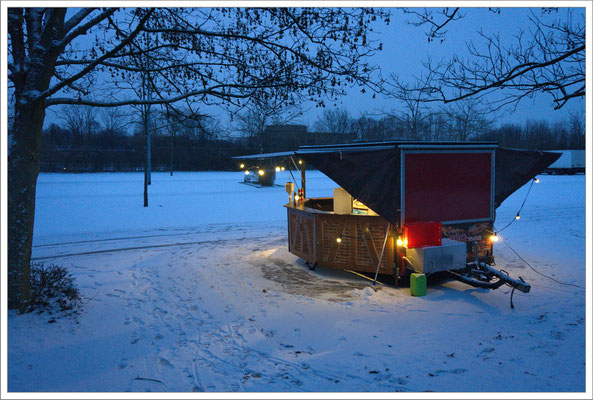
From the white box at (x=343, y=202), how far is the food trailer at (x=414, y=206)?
0.02 meters

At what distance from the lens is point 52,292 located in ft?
20.2

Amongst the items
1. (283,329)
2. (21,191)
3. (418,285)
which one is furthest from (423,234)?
(21,191)

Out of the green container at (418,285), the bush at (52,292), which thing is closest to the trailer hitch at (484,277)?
the green container at (418,285)

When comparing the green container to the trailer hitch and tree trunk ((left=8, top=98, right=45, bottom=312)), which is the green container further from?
tree trunk ((left=8, top=98, right=45, bottom=312))

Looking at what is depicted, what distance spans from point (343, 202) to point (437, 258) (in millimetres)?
2269

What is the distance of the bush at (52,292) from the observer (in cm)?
583

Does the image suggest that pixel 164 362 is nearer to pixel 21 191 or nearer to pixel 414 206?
pixel 21 191

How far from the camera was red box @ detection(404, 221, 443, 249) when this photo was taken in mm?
7359

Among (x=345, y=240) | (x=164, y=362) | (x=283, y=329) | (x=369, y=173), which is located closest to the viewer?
(x=164, y=362)

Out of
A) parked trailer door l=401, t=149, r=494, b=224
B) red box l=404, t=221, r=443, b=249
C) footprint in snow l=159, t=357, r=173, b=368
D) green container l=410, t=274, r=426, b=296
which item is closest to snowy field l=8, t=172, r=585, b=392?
footprint in snow l=159, t=357, r=173, b=368

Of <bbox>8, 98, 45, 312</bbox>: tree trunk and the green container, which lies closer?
<bbox>8, 98, 45, 312</bbox>: tree trunk

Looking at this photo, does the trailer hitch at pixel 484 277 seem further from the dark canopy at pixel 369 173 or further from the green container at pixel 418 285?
the dark canopy at pixel 369 173

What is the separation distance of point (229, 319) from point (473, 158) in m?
5.83

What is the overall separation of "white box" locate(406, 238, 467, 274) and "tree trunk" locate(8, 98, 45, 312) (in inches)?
240
